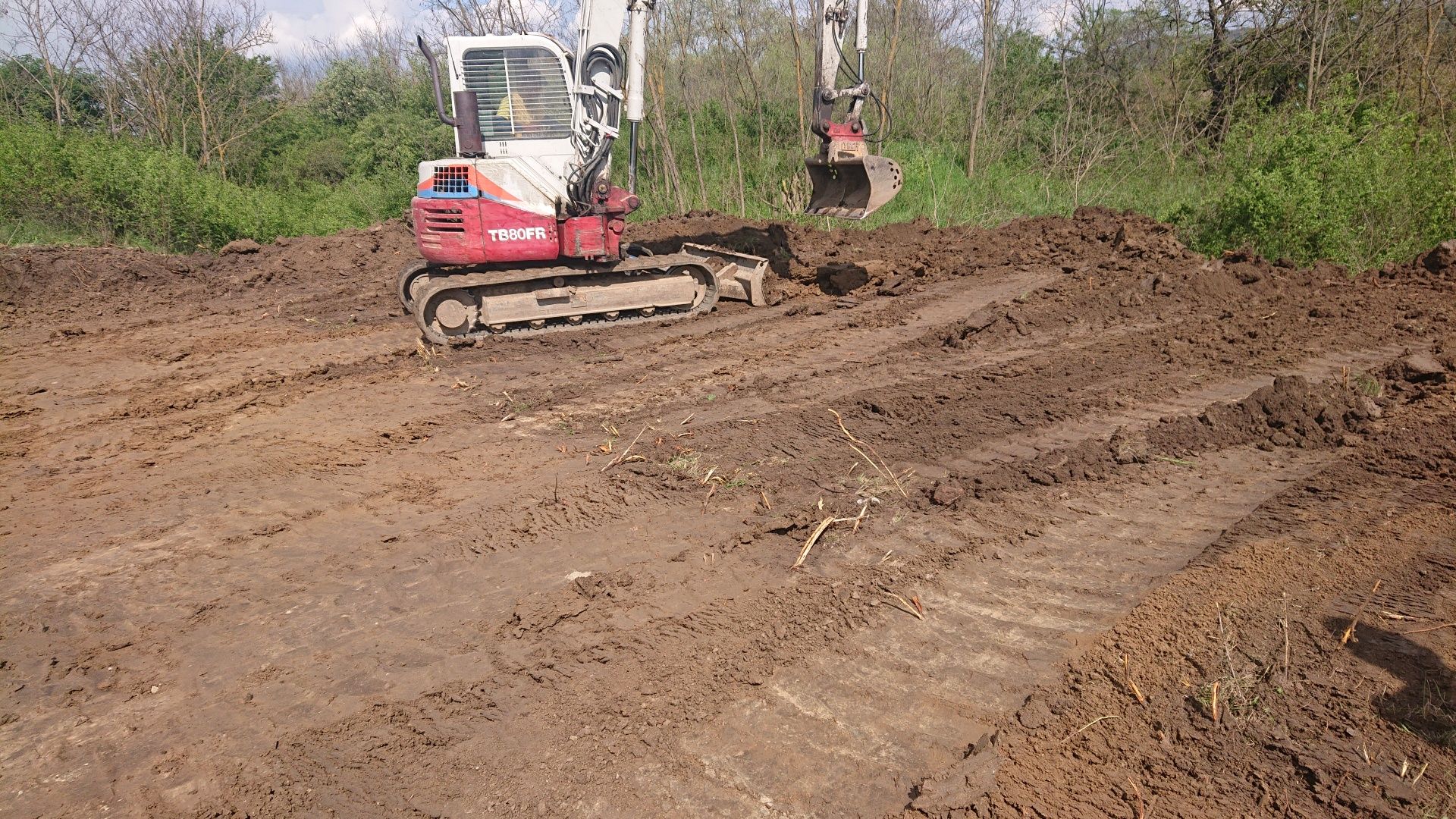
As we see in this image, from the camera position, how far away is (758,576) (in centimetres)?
414

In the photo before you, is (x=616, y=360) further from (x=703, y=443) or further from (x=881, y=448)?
(x=881, y=448)

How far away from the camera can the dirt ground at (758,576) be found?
2883 mm

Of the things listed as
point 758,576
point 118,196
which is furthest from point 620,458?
point 118,196

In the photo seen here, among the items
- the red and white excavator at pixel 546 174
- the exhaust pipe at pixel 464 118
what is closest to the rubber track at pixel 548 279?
the red and white excavator at pixel 546 174

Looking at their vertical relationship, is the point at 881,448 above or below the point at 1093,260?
below

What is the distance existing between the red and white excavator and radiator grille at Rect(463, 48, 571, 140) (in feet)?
0.04

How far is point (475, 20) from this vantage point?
1805 centimetres

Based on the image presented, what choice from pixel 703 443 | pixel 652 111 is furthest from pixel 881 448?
pixel 652 111

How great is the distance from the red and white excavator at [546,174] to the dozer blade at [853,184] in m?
0.02

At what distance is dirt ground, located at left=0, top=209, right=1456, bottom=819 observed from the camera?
2.88m

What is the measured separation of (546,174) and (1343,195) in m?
9.37

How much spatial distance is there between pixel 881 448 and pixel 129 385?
6.85 m

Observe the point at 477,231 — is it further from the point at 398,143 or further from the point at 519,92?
the point at 398,143

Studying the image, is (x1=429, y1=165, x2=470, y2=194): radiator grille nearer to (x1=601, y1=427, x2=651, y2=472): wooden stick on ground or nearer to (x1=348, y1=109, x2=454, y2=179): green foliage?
(x1=601, y1=427, x2=651, y2=472): wooden stick on ground
